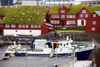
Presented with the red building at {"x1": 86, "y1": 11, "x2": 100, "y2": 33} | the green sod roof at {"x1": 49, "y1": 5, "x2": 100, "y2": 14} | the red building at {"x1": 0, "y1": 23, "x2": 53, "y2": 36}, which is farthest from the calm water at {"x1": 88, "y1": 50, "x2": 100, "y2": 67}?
the green sod roof at {"x1": 49, "y1": 5, "x2": 100, "y2": 14}

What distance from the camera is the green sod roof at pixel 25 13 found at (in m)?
74.6

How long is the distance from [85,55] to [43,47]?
20.1 ft

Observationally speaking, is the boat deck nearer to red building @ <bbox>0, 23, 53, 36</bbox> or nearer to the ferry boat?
the ferry boat

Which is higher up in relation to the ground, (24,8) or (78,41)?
(24,8)

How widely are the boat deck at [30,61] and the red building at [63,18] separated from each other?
36.4 metres

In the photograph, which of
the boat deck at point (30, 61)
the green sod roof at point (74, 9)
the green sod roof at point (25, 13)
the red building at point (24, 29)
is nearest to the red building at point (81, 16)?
the green sod roof at point (74, 9)

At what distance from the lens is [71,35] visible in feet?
226

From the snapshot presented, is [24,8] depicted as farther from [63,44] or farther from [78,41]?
[63,44]

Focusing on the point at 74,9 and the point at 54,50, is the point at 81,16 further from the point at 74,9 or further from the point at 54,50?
the point at 54,50

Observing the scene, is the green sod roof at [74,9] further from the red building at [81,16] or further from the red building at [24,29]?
the red building at [24,29]

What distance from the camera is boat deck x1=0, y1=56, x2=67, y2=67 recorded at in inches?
1554

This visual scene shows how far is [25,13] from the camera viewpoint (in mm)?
76750

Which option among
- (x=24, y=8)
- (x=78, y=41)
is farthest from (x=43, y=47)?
(x=24, y=8)

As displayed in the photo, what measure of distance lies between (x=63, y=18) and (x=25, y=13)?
9.95m
